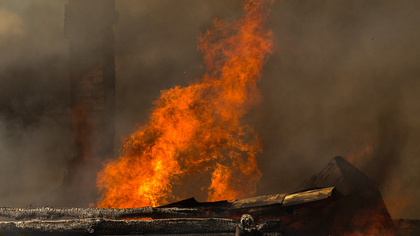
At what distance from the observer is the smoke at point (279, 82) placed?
4383mm

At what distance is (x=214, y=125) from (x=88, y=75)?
2.98 metres

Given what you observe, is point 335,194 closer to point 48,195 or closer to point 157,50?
point 157,50

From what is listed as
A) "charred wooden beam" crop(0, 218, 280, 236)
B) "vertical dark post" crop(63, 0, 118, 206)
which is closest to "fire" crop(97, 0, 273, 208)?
"vertical dark post" crop(63, 0, 118, 206)

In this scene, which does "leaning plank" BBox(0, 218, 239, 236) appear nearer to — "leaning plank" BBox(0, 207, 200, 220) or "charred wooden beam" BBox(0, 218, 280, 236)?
"charred wooden beam" BBox(0, 218, 280, 236)

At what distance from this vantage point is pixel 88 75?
5113mm

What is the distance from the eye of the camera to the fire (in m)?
4.82

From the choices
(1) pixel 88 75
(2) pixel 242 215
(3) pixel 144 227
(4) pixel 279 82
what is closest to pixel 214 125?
(4) pixel 279 82

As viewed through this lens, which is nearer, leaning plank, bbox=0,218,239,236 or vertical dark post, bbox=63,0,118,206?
leaning plank, bbox=0,218,239,236

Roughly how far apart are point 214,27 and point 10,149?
5.15m

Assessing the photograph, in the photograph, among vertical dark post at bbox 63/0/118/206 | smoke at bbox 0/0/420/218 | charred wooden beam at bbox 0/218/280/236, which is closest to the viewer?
charred wooden beam at bbox 0/218/280/236

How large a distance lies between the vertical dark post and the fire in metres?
0.56

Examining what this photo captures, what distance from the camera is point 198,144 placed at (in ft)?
16.1

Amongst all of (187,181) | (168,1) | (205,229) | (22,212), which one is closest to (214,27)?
(168,1)

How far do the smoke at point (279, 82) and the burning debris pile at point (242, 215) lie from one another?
77.8 inches
